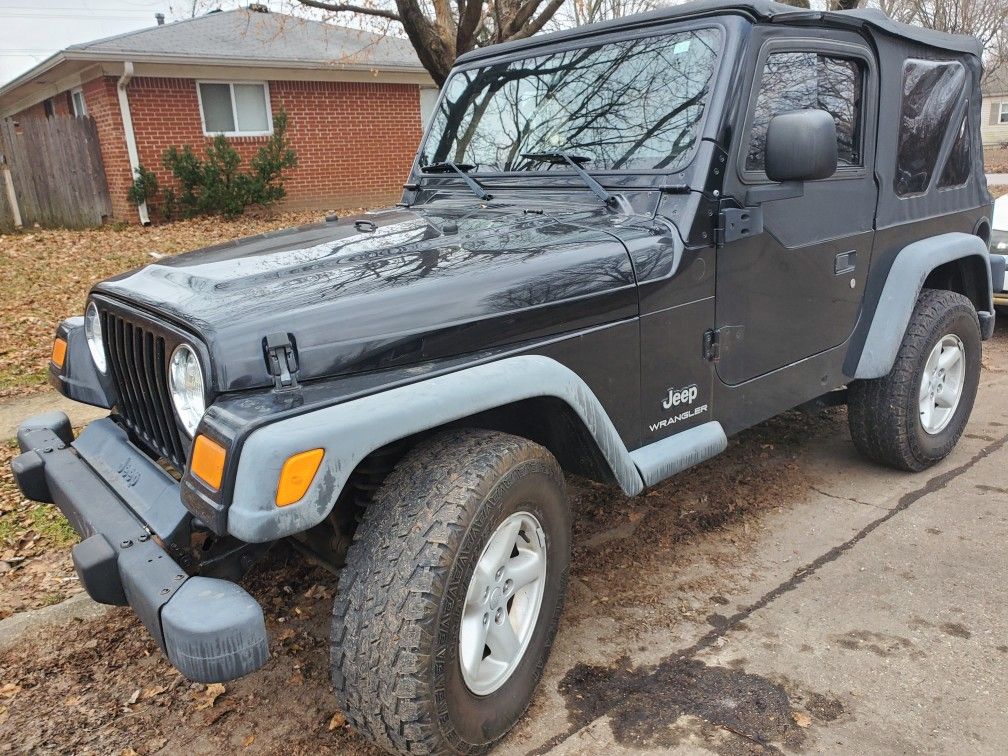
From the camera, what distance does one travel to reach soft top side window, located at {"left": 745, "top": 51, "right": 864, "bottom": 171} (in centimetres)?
307

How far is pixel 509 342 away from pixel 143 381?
44.4 inches

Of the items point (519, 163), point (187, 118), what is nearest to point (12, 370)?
point (519, 163)

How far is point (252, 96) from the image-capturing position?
48.7 feet

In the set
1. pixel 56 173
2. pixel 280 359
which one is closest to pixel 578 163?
pixel 280 359

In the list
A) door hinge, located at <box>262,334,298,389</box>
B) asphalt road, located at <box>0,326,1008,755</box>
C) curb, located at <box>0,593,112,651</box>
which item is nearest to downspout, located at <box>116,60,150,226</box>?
curb, located at <box>0,593,112,651</box>

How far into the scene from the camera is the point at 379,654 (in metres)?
1.99

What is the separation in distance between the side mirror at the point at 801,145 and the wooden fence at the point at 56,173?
13.6 m

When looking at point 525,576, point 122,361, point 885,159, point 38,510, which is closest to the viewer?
point 525,576

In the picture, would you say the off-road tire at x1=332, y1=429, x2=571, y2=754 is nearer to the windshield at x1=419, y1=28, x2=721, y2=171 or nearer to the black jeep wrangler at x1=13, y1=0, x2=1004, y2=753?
the black jeep wrangler at x1=13, y1=0, x2=1004, y2=753

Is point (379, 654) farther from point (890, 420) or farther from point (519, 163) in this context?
point (890, 420)

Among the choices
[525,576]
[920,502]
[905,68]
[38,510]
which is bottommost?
[920,502]

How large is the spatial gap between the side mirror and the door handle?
0.74 metres

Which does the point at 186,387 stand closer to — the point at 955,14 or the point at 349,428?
the point at 349,428

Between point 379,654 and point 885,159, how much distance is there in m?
3.17
